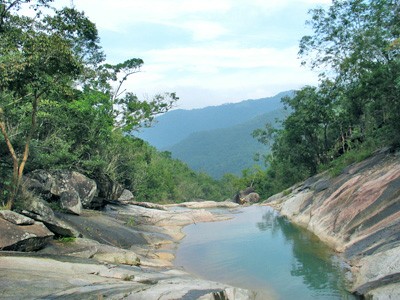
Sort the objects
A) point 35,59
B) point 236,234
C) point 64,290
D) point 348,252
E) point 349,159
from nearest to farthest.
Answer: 1. point 64,290
2. point 35,59
3. point 348,252
4. point 236,234
5. point 349,159

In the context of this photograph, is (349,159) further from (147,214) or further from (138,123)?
(138,123)

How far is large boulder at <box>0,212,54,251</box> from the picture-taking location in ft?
42.2

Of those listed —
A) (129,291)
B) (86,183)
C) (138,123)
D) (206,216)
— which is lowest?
(206,216)

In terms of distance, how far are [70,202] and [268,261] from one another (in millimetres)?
10636

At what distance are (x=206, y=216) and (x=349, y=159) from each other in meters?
12.6

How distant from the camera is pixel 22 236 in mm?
13211

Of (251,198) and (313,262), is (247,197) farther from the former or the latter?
(313,262)

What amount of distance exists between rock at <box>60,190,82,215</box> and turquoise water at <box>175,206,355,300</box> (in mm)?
5873

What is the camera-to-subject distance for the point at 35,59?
1359 cm

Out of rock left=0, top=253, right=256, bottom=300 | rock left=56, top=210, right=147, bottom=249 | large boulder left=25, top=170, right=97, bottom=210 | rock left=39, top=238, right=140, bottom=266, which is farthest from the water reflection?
large boulder left=25, top=170, right=97, bottom=210

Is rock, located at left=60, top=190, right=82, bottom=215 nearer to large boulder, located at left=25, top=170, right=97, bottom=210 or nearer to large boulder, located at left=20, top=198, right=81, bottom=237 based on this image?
large boulder, located at left=25, top=170, right=97, bottom=210

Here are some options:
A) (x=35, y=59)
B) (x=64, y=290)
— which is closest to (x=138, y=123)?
(x=35, y=59)

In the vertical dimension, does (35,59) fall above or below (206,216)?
above

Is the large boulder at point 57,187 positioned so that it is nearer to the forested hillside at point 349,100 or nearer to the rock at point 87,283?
the rock at point 87,283
